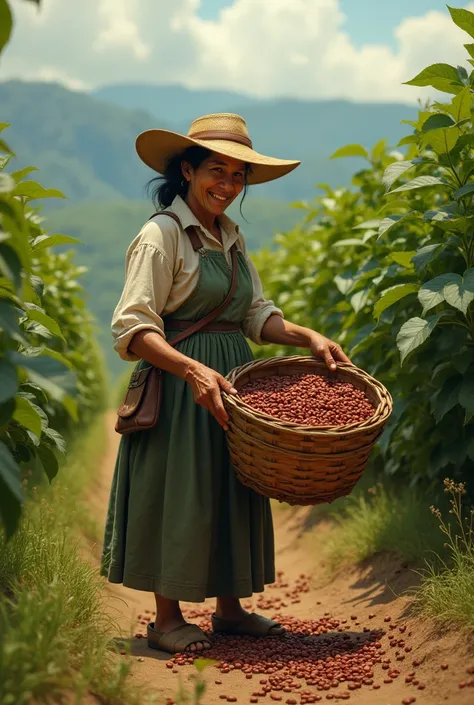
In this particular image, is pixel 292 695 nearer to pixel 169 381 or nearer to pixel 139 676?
pixel 139 676

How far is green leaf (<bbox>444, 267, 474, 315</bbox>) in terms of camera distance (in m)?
3.00

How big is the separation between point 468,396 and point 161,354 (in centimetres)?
123

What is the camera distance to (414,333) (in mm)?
3176

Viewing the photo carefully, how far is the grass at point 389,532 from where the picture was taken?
159 inches

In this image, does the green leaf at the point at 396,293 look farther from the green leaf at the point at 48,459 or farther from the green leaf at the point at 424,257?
the green leaf at the point at 48,459

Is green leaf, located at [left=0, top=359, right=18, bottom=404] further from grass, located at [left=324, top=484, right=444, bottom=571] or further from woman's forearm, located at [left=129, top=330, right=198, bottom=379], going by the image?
grass, located at [left=324, top=484, right=444, bottom=571]

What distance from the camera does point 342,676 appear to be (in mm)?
3039

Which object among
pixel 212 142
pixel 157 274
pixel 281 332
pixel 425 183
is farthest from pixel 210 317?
pixel 425 183

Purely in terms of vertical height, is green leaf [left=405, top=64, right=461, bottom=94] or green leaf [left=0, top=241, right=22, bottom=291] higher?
green leaf [left=405, top=64, right=461, bottom=94]

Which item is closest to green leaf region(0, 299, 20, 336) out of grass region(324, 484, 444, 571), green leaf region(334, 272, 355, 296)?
grass region(324, 484, 444, 571)

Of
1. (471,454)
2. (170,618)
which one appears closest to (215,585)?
(170,618)

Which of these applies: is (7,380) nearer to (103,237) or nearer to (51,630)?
(51,630)

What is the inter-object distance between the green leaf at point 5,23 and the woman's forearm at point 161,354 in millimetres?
1377

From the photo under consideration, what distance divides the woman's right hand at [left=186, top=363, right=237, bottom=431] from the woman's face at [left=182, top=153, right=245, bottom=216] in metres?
0.73
